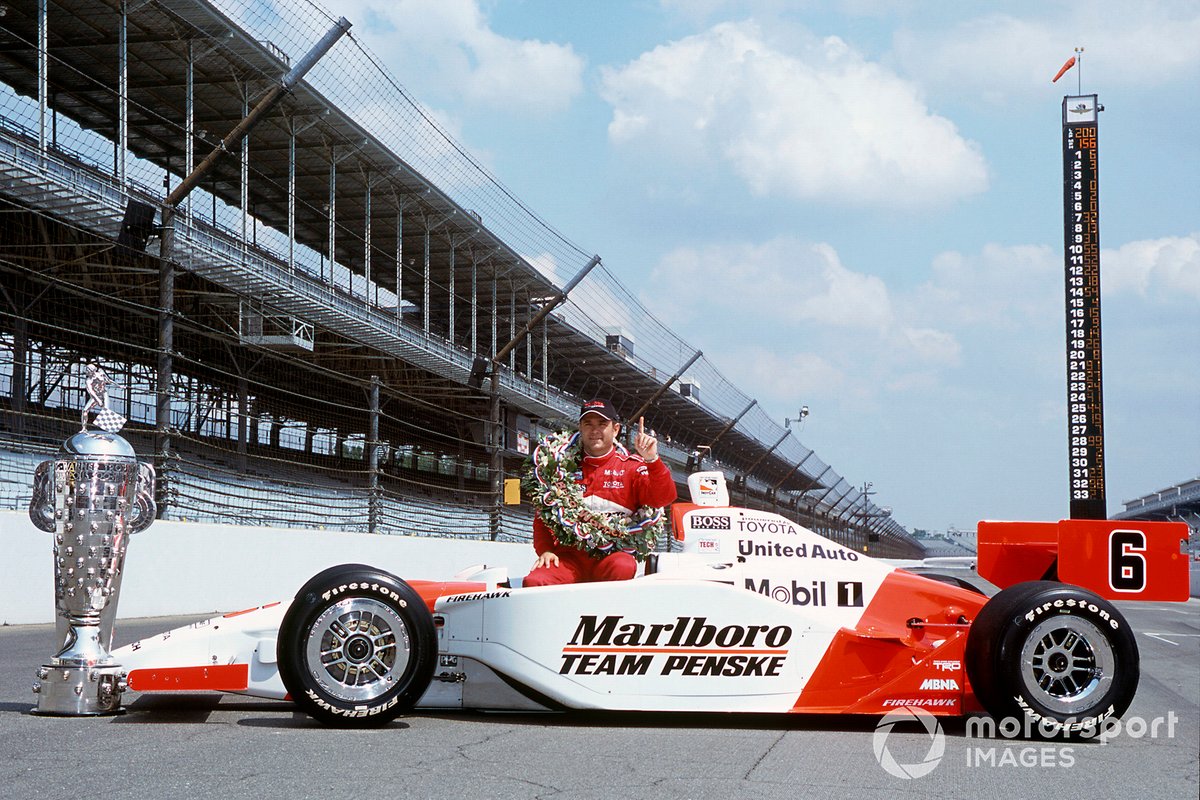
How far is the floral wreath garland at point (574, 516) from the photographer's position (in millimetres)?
5461

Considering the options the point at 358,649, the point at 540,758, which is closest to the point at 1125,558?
the point at 540,758

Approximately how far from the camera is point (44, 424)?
1662 centimetres

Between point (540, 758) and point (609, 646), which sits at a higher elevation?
point (609, 646)

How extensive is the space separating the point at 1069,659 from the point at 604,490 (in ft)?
6.84

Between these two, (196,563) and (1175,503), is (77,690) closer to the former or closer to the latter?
(196,563)

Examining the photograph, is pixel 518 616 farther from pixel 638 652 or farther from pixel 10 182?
pixel 10 182

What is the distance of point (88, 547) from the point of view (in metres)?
4.98

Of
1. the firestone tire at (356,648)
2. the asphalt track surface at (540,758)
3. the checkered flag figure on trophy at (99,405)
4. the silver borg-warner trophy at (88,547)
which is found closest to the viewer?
the asphalt track surface at (540,758)

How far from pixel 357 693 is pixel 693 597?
4.59 feet

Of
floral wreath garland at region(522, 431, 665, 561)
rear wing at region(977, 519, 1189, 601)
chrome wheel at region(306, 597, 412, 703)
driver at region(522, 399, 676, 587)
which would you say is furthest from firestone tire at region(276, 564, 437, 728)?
rear wing at region(977, 519, 1189, 601)

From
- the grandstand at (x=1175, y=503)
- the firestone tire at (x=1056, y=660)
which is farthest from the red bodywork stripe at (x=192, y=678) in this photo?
the grandstand at (x=1175, y=503)

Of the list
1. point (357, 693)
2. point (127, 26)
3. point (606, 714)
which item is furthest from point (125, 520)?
point (127, 26)

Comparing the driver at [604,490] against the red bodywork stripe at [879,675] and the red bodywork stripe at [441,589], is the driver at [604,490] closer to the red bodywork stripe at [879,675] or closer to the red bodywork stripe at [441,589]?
the red bodywork stripe at [441,589]

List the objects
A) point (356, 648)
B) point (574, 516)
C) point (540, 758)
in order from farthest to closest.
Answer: point (574, 516) → point (356, 648) → point (540, 758)
